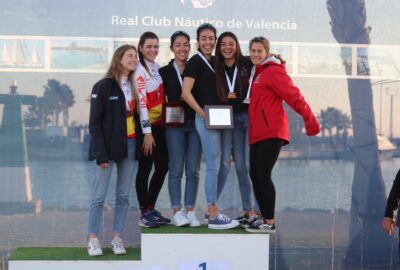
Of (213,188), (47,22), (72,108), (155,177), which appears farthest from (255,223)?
(47,22)

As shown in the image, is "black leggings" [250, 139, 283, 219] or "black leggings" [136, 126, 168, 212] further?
"black leggings" [136, 126, 168, 212]

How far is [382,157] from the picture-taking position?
15.3 feet

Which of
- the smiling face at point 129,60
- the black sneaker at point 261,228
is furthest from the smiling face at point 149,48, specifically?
the black sneaker at point 261,228

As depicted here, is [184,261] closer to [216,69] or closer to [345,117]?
[216,69]

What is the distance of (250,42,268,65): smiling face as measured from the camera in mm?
3688

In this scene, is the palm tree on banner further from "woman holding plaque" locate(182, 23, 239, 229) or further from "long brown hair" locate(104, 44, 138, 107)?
"long brown hair" locate(104, 44, 138, 107)

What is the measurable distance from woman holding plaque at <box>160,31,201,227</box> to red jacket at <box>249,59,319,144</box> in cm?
39

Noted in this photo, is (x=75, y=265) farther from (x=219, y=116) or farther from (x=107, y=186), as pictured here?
(x=219, y=116)

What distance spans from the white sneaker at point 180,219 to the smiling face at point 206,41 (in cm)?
91

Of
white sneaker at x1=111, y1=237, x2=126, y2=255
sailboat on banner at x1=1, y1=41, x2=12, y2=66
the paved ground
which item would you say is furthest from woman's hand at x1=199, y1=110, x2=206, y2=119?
sailboat on banner at x1=1, y1=41, x2=12, y2=66

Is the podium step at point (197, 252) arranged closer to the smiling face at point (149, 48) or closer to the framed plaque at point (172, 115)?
the framed plaque at point (172, 115)

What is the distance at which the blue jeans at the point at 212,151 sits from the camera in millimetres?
3770

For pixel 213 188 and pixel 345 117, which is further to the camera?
pixel 345 117

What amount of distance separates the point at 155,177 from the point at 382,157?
1.65m
